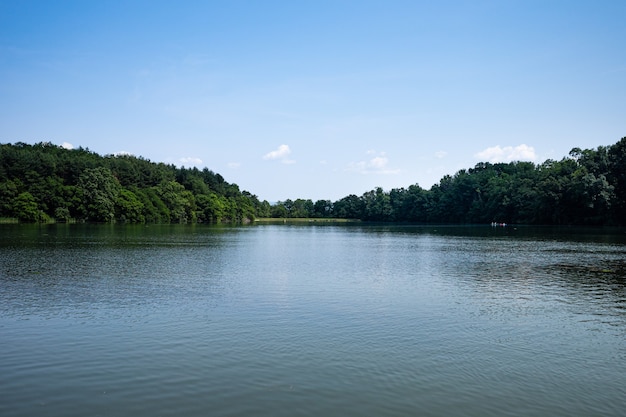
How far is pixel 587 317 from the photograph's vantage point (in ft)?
64.8

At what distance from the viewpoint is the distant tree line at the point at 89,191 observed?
10475cm

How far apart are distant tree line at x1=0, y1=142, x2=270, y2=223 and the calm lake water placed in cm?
8473

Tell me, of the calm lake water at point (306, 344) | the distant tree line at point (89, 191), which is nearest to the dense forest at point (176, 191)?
the distant tree line at point (89, 191)

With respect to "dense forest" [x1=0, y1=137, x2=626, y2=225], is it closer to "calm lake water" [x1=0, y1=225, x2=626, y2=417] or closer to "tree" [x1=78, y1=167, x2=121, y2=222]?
"tree" [x1=78, y1=167, x2=121, y2=222]

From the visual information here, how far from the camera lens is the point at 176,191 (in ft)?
492

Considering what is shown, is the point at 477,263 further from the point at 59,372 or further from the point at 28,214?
the point at 28,214

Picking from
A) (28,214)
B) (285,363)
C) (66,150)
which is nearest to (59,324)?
(285,363)

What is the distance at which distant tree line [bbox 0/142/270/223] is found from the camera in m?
105

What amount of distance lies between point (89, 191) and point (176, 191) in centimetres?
3817

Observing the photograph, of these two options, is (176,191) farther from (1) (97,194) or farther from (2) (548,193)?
(2) (548,193)

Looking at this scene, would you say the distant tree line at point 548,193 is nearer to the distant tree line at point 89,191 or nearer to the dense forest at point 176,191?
the dense forest at point 176,191

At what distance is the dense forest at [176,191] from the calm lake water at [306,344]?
86.7 meters

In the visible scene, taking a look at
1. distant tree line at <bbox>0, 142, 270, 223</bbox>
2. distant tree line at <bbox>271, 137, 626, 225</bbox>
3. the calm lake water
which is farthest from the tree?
distant tree line at <bbox>271, 137, 626, 225</bbox>

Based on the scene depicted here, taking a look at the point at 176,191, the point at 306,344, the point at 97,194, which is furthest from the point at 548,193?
the point at 306,344
